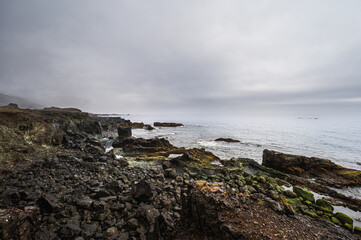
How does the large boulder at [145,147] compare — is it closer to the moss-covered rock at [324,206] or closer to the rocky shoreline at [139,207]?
the rocky shoreline at [139,207]

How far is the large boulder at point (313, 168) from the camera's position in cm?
1368

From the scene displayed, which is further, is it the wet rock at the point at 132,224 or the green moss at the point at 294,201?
the green moss at the point at 294,201

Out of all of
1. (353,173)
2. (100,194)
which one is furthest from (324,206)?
(100,194)

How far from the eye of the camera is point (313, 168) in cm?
1561

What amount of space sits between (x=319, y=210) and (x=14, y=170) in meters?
17.8

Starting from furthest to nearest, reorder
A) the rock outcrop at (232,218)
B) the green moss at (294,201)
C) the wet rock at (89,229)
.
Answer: the green moss at (294,201) < the wet rock at (89,229) < the rock outcrop at (232,218)

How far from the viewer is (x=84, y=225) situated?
4695 millimetres

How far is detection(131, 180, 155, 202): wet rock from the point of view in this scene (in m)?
6.26

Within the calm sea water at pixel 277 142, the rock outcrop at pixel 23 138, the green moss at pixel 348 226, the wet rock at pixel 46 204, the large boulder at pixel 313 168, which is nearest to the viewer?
the wet rock at pixel 46 204

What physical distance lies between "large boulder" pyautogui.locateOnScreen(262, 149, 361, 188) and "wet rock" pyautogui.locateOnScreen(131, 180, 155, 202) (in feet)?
52.5

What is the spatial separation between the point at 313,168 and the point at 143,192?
19033 mm

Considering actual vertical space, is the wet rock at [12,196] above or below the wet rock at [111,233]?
above

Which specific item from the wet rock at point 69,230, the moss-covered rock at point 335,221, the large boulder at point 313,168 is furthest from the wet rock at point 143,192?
the large boulder at point 313,168

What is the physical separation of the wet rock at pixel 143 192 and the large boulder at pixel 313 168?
16.0 meters
